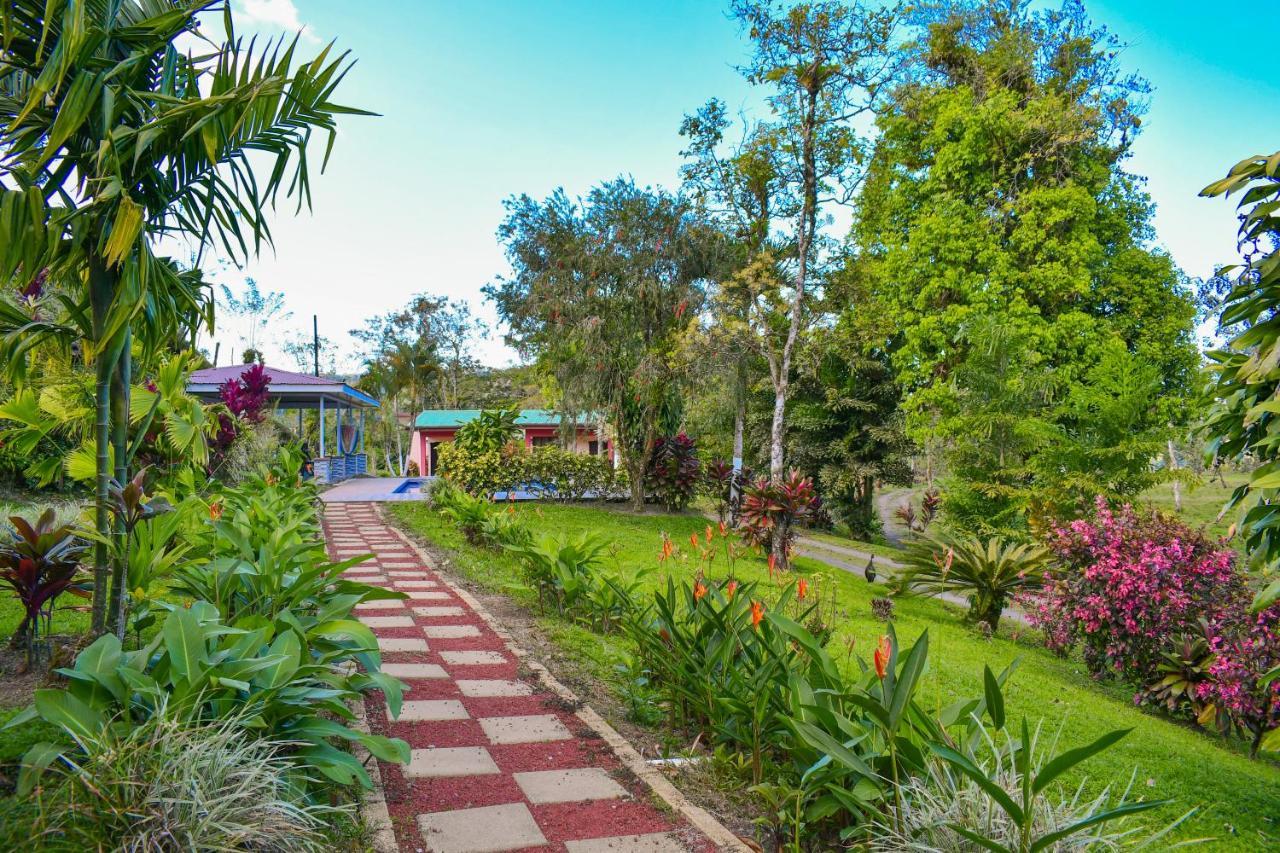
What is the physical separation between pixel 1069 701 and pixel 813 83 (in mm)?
11775

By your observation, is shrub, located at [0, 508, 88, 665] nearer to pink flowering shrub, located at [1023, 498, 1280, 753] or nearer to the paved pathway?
the paved pathway

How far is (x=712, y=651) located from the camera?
3283 millimetres

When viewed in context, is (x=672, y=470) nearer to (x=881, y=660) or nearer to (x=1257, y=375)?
(x=881, y=660)

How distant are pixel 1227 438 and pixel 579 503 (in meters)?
14.0

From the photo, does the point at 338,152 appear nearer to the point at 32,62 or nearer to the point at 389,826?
the point at 32,62

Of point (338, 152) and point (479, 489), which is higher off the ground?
point (338, 152)

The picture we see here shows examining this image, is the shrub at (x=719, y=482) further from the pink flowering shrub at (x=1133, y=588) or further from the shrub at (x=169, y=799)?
the shrub at (x=169, y=799)

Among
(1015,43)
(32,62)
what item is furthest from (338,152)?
(1015,43)

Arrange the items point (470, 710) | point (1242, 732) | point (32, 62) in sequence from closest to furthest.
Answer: point (32, 62) → point (470, 710) → point (1242, 732)

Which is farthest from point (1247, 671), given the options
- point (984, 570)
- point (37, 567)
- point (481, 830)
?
point (37, 567)

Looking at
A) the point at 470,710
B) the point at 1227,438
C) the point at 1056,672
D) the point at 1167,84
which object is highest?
the point at 1167,84

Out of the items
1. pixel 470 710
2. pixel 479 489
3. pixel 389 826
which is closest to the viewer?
pixel 389 826

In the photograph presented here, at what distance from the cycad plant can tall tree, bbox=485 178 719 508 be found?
7.16 meters

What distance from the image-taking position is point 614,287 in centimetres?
1416
